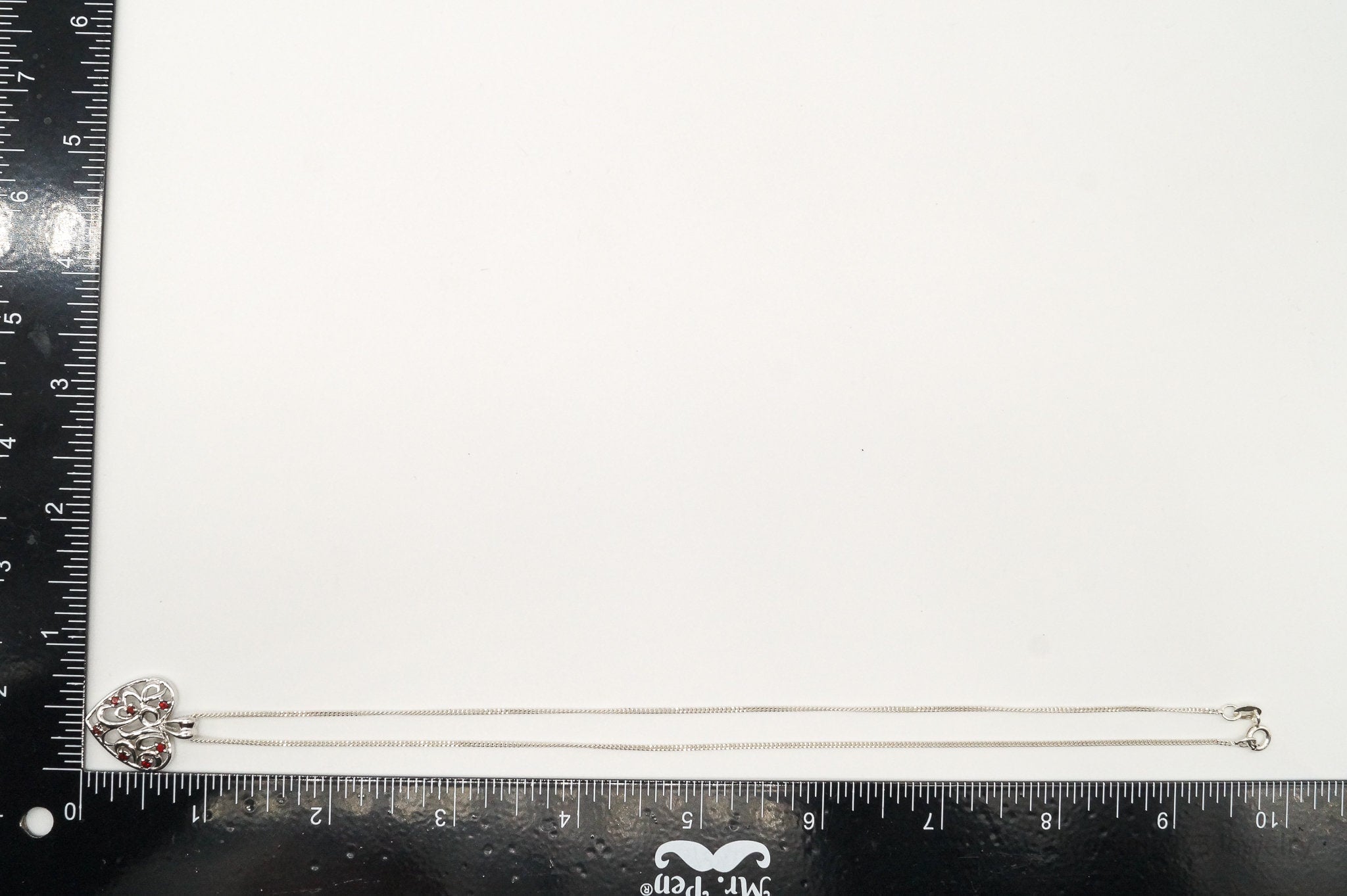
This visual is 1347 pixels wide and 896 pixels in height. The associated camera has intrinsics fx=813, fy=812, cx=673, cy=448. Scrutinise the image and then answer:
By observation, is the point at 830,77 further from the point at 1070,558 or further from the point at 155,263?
the point at 155,263

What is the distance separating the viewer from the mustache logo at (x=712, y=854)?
63.9 inches

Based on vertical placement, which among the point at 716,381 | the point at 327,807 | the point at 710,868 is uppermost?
the point at 716,381

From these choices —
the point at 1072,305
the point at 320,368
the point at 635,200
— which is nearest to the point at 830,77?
the point at 635,200

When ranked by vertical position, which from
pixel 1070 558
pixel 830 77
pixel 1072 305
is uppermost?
pixel 830 77

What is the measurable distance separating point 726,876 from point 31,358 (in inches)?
67.8

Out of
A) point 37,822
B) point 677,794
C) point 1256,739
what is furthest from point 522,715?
point 1256,739

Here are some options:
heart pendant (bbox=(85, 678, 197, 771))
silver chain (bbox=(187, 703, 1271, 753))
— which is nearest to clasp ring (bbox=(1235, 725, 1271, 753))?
silver chain (bbox=(187, 703, 1271, 753))

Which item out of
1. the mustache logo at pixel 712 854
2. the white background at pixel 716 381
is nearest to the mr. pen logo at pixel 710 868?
the mustache logo at pixel 712 854

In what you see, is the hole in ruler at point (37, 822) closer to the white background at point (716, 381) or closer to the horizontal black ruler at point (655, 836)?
the horizontal black ruler at point (655, 836)

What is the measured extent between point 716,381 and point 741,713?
675 millimetres

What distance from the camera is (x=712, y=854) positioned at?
5.34 ft

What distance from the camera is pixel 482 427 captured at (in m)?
1.64

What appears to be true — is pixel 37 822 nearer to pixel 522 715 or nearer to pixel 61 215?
pixel 522 715

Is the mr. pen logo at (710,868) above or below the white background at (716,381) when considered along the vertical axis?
below
